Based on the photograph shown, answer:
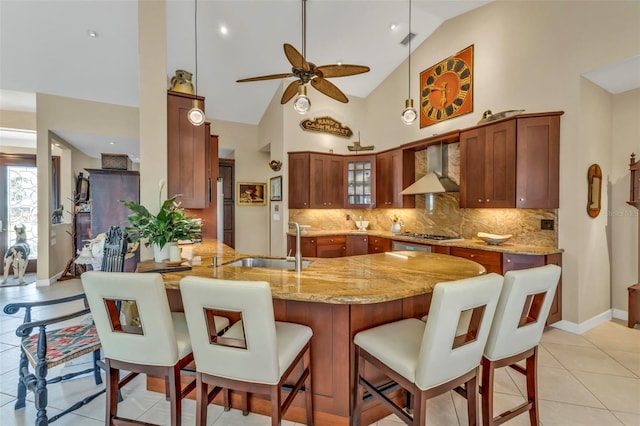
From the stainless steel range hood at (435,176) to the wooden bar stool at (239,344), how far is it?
3.77 meters

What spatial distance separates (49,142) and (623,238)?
8.77 meters

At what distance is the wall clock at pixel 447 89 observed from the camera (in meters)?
4.36

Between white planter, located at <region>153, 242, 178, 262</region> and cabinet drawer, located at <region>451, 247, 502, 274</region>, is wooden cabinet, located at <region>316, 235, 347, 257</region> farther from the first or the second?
white planter, located at <region>153, 242, 178, 262</region>

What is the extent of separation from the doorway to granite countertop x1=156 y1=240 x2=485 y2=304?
622cm

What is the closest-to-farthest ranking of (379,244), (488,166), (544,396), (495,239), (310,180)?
(544,396)
(495,239)
(488,166)
(379,244)
(310,180)

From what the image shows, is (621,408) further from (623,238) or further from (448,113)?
(448,113)

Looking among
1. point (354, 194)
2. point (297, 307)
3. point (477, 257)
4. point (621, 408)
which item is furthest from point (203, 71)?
point (621, 408)

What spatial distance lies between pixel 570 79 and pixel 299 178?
405 centimetres

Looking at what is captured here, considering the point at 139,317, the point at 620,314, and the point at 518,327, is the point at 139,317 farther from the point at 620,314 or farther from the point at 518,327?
the point at 620,314


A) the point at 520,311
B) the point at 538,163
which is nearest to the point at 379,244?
the point at 538,163

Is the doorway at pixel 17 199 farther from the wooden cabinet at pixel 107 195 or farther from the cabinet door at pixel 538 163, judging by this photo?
the cabinet door at pixel 538 163

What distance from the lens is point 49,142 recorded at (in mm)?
5016

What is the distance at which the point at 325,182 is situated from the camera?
5648 mm

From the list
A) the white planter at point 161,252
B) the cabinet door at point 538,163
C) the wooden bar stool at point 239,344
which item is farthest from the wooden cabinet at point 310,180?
the wooden bar stool at point 239,344
